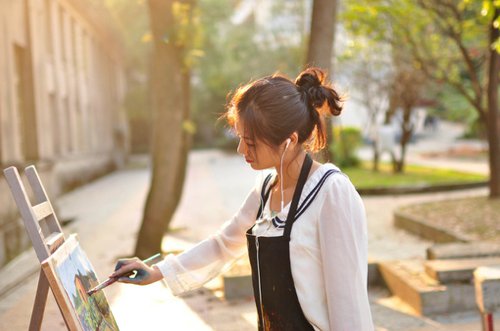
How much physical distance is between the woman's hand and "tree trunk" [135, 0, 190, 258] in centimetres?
601

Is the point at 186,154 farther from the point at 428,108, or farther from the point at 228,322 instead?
the point at 428,108

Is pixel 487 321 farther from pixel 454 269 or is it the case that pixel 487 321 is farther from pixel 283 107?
pixel 283 107

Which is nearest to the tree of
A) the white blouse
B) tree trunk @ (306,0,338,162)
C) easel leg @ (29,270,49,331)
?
tree trunk @ (306,0,338,162)

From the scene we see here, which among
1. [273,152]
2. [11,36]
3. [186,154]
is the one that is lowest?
[186,154]

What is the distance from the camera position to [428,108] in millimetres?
47125

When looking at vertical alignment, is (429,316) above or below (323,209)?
below

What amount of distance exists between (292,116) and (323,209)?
14.6 inches

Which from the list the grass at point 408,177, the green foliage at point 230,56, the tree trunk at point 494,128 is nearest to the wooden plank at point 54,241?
the tree trunk at point 494,128

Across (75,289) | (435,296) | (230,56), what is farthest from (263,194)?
(230,56)

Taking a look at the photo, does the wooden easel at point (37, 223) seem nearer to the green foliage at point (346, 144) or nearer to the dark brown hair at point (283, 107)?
the dark brown hair at point (283, 107)

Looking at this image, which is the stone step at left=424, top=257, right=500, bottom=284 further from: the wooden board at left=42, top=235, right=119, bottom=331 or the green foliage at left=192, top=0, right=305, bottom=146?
the green foliage at left=192, top=0, right=305, bottom=146

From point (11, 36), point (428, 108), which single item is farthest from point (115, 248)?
point (428, 108)

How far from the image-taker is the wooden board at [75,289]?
100 inches

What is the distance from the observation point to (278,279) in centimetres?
279
